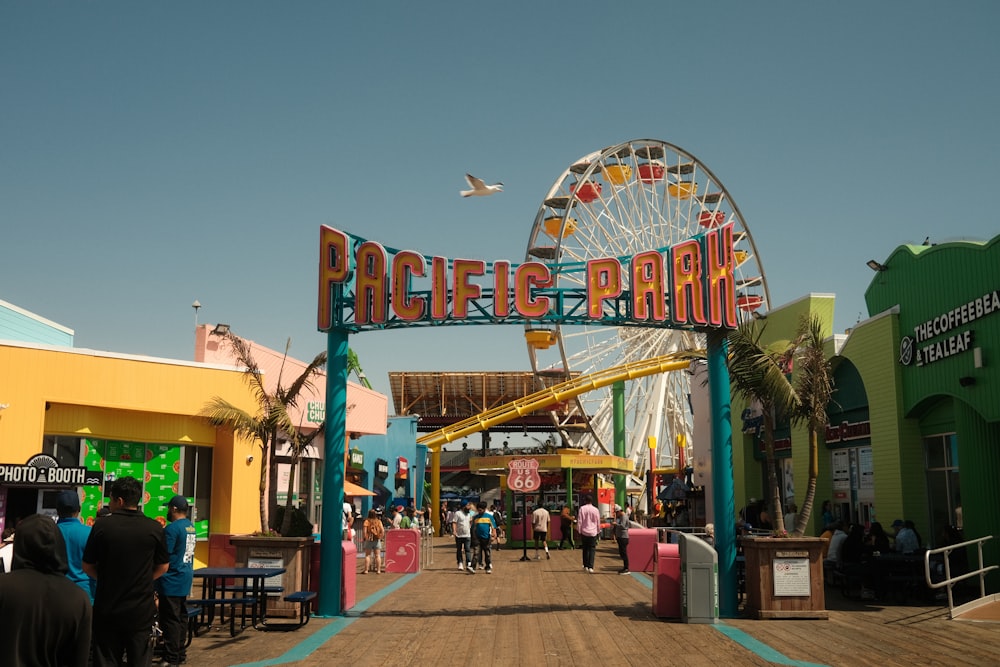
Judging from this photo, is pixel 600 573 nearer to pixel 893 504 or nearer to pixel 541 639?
pixel 893 504

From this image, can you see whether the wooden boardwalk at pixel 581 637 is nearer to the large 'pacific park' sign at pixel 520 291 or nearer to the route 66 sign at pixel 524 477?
Answer: the large 'pacific park' sign at pixel 520 291

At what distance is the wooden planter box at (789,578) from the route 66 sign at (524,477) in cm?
1295

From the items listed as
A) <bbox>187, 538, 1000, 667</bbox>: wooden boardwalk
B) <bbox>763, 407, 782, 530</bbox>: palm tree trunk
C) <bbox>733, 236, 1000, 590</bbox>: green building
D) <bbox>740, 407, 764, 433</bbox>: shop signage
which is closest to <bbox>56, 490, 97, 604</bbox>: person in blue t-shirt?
<bbox>187, 538, 1000, 667</bbox>: wooden boardwalk

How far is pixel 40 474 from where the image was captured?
52.2ft

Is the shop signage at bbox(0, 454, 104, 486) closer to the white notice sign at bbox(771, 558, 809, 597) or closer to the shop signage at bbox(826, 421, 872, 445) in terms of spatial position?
the white notice sign at bbox(771, 558, 809, 597)

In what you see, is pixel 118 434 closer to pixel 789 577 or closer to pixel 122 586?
pixel 789 577

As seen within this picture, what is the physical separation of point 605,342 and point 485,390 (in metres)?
37.1

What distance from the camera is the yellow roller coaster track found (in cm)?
3781

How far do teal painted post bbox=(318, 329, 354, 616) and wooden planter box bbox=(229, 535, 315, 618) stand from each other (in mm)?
329

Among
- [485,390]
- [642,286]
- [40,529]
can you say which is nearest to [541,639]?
[642,286]

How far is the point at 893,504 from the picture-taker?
18672 millimetres

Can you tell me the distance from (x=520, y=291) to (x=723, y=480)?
3964mm

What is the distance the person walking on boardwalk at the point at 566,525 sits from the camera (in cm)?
3130

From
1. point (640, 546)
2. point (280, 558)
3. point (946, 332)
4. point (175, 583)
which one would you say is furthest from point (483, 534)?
point (175, 583)
